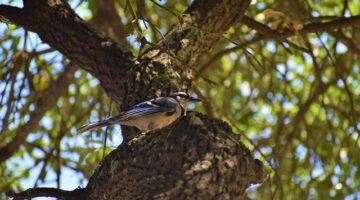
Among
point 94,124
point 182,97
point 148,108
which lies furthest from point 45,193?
point 182,97

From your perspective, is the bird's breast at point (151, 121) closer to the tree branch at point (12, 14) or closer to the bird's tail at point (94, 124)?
the bird's tail at point (94, 124)

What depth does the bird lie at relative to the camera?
4.20 meters

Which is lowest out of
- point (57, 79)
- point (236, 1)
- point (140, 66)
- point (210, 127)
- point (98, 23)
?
point (210, 127)

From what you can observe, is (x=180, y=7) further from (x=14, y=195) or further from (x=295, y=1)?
(x=14, y=195)

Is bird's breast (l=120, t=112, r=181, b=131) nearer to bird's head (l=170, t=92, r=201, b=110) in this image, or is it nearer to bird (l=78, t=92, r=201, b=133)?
bird (l=78, t=92, r=201, b=133)

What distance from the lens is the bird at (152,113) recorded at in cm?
420

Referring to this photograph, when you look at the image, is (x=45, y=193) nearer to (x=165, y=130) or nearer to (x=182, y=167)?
(x=165, y=130)

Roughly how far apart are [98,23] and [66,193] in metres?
3.23

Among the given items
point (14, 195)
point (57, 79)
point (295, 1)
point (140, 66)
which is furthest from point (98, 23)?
point (14, 195)

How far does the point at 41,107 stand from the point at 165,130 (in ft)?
8.88

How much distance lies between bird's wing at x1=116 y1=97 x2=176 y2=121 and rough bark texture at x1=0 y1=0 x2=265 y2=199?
0.20 ft

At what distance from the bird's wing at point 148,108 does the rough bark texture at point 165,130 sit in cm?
6

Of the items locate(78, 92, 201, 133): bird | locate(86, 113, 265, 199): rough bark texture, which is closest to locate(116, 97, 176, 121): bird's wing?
locate(78, 92, 201, 133): bird

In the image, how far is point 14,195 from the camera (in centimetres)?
362
